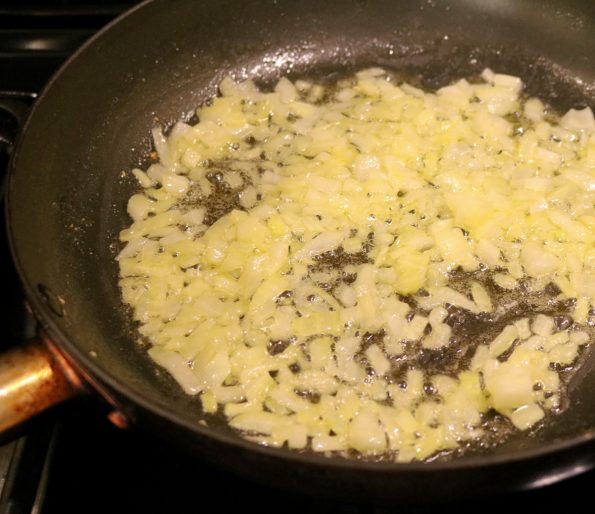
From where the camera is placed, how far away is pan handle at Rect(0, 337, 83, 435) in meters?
0.90

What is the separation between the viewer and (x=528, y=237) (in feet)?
4.38

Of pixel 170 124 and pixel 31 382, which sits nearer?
pixel 31 382

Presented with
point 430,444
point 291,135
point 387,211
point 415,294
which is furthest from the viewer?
point 291,135

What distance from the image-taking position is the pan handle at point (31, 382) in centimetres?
90

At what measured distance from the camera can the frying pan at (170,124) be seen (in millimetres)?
852

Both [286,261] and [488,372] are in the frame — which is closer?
[488,372]

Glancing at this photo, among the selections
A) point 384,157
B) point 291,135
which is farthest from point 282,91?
point 384,157

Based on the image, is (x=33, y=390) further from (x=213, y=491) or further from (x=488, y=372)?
(x=488, y=372)

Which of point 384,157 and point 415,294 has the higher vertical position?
point 384,157

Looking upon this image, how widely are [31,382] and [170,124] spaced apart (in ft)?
2.79

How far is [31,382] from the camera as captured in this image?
914 mm

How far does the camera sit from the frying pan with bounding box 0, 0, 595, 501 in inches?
33.5

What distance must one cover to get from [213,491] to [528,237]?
819mm

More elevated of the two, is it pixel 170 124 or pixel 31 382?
pixel 170 124
